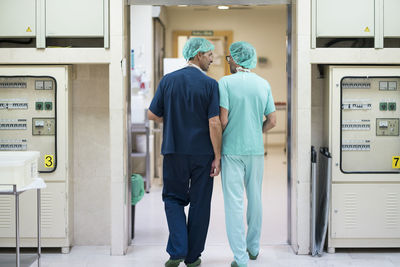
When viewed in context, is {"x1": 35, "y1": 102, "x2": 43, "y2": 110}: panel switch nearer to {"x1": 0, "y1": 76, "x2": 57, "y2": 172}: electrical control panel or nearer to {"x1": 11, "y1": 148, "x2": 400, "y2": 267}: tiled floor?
{"x1": 0, "y1": 76, "x2": 57, "y2": 172}: electrical control panel

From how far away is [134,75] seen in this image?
6.62 metres

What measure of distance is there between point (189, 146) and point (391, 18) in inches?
71.9

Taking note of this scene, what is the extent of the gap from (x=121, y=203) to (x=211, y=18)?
7.95 metres

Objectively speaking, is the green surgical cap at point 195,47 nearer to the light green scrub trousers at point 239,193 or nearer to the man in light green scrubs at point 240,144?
the man in light green scrubs at point 240,144

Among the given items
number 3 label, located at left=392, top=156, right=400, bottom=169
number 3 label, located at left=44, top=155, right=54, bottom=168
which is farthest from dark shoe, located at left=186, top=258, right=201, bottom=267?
number 3 label, located at left=392, top=156, right=400, bottom=169

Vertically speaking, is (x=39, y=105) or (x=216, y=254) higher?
(x=39, y=105)

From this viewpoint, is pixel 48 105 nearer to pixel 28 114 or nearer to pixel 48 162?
pixel 28 114

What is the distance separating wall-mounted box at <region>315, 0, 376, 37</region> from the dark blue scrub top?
1029 mm

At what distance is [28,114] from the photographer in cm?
387

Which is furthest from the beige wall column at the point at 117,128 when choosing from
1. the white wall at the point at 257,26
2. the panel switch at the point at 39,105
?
the white wall at the point at 257,26

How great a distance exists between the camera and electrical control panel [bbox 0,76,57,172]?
12.6ft

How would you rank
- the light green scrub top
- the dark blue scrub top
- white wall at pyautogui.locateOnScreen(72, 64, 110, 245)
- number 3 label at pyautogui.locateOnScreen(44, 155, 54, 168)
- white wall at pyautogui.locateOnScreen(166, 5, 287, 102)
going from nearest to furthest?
1. the dark blue scrub top
2. the light green scrub top
3. number 3 label at pyautogui.locateOnScreen(44, 155, 54, 168)
4. white wall at pyautogui.locateOnScreen(72, 64, 110, 245)
5. white wall at pyautogui.locateOnScreen(166, 5, 287, 102)

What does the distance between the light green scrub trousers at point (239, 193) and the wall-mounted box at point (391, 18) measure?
138 cm

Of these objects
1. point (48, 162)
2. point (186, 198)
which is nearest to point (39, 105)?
point (48, 162)
